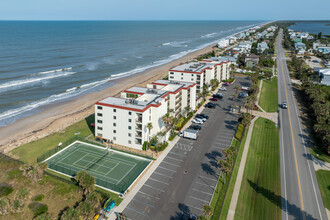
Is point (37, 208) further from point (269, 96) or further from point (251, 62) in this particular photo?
point (251, 62)

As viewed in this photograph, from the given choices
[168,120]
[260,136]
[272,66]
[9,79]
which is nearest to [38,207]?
[168,120]

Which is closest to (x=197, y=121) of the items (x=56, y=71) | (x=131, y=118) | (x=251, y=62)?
(x=131, y=118)

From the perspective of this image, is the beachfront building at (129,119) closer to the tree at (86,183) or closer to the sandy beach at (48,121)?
the tree at (86,183)

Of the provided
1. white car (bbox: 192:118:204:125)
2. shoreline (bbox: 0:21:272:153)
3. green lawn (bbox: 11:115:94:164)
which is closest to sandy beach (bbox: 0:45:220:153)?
shoreline (bbox: 0:21:272:153)

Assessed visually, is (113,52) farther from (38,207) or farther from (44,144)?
(38,207)

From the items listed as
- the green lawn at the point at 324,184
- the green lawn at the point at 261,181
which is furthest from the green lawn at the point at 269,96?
the green lawn at the point at 324,184

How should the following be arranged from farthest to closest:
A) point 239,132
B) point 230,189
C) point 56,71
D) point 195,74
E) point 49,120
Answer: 1. point 56,71
2. point 195,74
3. point 49,120
4. point 239,132
5. point 230,189
